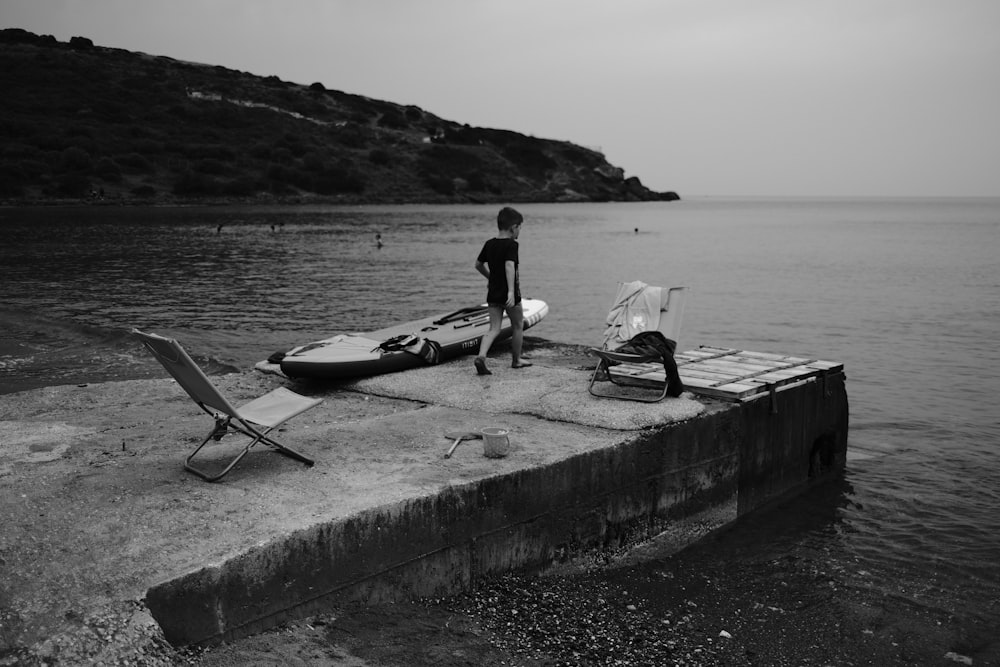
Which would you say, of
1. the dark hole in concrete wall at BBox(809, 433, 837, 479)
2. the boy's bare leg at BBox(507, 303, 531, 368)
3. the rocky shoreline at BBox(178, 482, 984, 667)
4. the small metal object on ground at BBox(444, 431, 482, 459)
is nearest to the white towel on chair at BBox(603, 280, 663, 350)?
the boy's bare leg at BBox(507, 303, 531, 368)

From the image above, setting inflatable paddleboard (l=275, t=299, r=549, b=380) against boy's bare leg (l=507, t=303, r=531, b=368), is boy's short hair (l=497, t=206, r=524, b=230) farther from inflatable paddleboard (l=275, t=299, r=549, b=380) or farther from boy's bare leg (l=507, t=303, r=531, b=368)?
inflatable paddleboard (l=275, t=299, r=549, b=380)

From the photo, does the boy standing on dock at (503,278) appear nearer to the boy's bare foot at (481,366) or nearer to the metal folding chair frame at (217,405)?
the boy's bare foot at (481,366)

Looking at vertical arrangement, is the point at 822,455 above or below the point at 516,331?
below

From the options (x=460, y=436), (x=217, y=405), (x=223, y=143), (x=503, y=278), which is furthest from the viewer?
(x=223, y=143)

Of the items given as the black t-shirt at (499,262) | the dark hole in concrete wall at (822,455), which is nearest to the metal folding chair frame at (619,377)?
the black t-shirt at (499,262)

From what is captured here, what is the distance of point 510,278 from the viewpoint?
9.41m

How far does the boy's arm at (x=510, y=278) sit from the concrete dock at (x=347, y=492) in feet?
2.75

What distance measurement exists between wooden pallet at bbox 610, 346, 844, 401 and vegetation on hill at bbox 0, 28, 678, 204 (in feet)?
269

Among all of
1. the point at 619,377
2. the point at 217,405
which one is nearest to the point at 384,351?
the point at 619,377

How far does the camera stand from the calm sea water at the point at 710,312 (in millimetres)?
8883

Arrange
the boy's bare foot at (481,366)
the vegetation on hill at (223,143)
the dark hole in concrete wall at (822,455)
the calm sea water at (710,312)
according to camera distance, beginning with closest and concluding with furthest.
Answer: the calm sea water at (710,312) < the boy's bare foot at (481,366) < the dark hole in concrete wall at (822,455) < the vegetation on hill at (223,143)

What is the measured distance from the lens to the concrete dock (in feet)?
14.8

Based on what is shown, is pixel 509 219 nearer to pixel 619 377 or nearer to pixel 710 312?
pixel 619 377

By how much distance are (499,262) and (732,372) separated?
2739 millimetres
